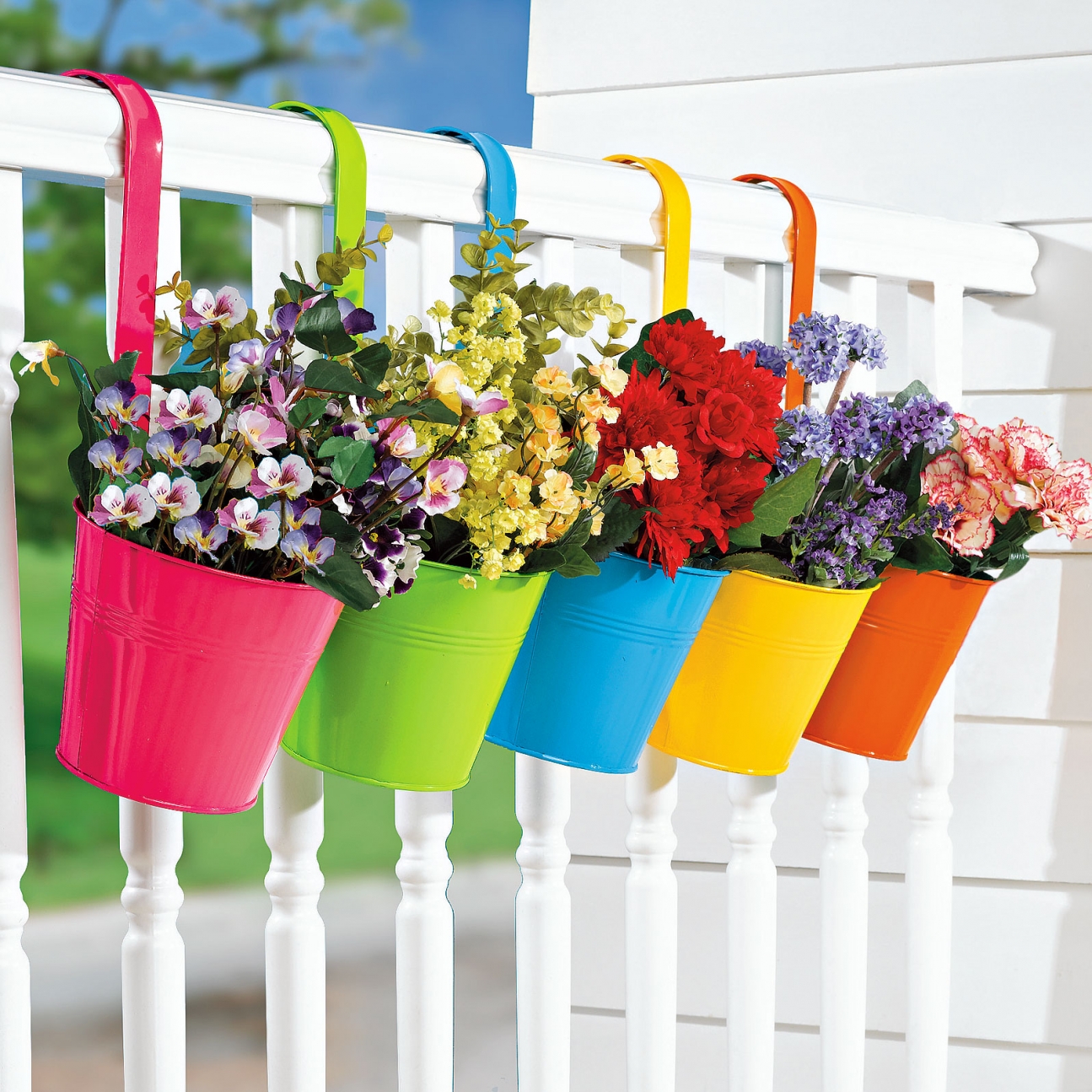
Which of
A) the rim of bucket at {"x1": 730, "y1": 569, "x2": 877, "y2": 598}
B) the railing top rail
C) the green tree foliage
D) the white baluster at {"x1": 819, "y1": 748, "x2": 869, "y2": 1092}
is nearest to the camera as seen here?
the railing top rail

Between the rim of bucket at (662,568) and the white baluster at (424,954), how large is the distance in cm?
27

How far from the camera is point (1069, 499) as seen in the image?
112 cm

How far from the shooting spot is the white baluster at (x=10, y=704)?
0.78 metres

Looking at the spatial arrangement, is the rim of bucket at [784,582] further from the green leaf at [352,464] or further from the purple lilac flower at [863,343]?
the green leaf at [352,464]

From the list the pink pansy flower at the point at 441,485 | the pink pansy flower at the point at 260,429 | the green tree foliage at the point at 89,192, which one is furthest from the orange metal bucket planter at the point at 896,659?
the green tree foliage at the point at 89,192

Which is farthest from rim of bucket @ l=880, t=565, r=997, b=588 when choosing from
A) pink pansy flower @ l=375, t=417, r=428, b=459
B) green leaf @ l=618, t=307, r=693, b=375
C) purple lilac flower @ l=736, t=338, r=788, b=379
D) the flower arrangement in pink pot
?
pink pansy flower @ l=375, t=417, r=428, b=459

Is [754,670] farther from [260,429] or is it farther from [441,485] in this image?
[260,429]

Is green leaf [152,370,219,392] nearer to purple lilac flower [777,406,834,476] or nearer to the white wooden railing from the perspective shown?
the white wooden railing

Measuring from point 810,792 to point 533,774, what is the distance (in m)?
0.60

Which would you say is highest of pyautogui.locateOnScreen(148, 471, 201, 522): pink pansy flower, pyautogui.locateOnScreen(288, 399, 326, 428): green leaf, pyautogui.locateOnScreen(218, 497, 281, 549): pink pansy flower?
pyautogui.locateOnScreen(288, 399, 326, 428): green leaf

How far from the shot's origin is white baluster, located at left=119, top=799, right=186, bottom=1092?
0.86 metres

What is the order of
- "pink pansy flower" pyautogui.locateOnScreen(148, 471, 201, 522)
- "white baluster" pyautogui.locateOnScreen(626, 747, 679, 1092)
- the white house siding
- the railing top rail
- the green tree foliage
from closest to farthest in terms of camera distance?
"pink pansy flower" pyautogui.locateOnScreen(148, 471, 201, 522) → the railing top rail → "white baluster" pyautogui.locateOnScreen(626, 747, 679, 1092) → the white house siding → the green tree foliage

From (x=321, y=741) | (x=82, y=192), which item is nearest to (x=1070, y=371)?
(x=321, y=741)

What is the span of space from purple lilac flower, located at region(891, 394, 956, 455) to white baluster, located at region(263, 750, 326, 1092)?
0.57 meters
